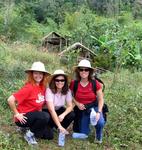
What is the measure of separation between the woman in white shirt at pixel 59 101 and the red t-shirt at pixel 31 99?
112 mm

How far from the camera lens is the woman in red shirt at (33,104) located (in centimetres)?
501

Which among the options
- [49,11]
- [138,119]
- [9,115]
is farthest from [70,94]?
[49,11]

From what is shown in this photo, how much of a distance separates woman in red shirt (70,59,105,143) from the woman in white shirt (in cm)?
18

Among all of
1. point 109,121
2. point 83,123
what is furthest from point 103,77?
point 83,123

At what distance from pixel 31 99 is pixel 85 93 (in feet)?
2.81

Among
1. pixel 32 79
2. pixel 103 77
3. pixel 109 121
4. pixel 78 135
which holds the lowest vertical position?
pixel 78 135

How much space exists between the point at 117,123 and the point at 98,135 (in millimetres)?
840

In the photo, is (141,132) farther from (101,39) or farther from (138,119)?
(101,39)

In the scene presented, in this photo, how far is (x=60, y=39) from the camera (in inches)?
773

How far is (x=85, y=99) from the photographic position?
18.1 feet

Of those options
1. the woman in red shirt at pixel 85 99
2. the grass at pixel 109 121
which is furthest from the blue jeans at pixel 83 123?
the grass at pixel 109 121

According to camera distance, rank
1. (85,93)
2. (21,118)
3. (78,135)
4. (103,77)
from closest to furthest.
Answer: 1. (21,118)
2. (85,93)
3. (78,135)
4. (103,77)

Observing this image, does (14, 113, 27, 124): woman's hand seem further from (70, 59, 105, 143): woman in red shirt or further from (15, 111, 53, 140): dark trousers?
(70, 59, 105, 143): woman in red shirt

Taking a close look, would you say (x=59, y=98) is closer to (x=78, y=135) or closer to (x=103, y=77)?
(x=78, y=135)
